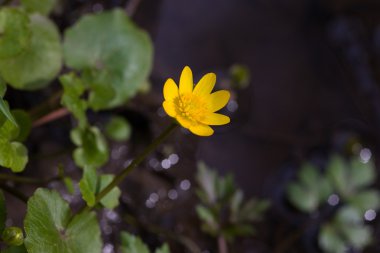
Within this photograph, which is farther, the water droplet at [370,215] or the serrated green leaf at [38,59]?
the water droplet at [370,215]

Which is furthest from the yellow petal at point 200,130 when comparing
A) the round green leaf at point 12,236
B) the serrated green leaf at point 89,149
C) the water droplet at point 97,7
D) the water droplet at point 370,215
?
the water droplet at point 370,215

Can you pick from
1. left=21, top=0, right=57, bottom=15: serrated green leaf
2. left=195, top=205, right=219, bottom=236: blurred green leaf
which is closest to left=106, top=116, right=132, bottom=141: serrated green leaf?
left=195, top=205, right=219, bottom=236: blurred green leaf

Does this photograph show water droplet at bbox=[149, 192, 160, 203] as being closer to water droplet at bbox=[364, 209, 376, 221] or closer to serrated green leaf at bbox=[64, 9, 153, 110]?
serrated green leaf at bbox=[64, 9, 153, 110]

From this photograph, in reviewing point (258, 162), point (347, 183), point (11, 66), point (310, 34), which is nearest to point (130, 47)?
point (11, 66)

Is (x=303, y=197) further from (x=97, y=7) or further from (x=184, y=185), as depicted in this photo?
(x=97, y=7)

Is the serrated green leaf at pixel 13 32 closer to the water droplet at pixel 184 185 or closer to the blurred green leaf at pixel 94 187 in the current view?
the blurred green leaf at pixel 94 187

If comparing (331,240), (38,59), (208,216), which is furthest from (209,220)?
(38,59)

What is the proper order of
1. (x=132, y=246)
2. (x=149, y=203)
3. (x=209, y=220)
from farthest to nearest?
(x=149, y=203), (x=209, y=220), (x=132, y=246)
